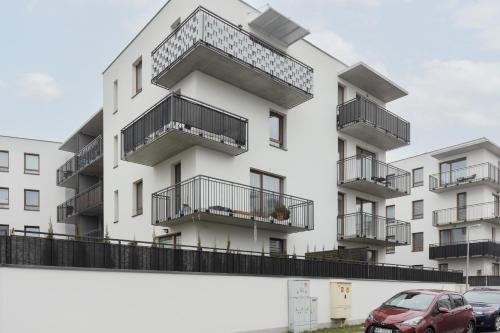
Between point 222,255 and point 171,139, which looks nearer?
point 222,255

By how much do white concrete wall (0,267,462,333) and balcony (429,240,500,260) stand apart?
23.4 metres

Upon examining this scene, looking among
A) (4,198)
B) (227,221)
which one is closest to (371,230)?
(227,221)

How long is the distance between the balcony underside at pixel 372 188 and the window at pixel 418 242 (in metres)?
14.3

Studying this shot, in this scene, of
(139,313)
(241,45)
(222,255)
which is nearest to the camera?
(139,313)

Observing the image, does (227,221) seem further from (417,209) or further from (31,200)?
(417,209)

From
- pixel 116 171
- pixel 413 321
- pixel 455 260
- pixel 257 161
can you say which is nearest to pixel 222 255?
pixel 413 321

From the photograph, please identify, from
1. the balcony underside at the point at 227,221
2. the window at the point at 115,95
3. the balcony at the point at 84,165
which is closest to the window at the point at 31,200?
the balcony at the point at 84,165

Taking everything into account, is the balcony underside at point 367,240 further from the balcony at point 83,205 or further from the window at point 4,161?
the window at point 4,161

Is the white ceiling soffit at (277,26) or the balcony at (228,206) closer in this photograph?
the balcony at (228,206)

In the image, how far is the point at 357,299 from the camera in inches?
757

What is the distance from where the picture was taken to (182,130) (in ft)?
57.3

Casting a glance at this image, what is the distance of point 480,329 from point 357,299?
421 centimetres

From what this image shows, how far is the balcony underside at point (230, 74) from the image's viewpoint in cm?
1811

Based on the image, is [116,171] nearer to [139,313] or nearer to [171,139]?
[171,139]
